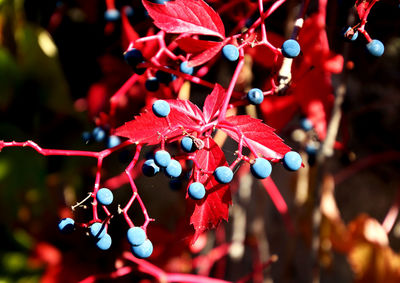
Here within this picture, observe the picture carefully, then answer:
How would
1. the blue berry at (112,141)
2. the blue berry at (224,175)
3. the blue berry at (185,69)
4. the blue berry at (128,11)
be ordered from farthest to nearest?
the blue berry at (128,11) < the blue berry at (112,141) < the blue berry at (185,69) < the blue berry at (224,175)

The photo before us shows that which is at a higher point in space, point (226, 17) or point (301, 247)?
point (226, 17)

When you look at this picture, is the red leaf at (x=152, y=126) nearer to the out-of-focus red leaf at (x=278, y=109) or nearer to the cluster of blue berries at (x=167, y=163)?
the cluster of blue berries at (x=167, y=163)

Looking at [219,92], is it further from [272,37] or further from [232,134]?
[272,37]

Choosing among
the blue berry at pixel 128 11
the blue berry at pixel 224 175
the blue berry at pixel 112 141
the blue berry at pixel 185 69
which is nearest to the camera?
the blue berry at pixel 224 175

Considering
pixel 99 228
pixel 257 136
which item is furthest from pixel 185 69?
pixel 99 228

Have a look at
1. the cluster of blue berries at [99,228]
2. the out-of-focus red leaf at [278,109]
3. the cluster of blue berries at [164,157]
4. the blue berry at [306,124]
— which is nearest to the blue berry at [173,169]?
the cluster of blue berries at [164,157]

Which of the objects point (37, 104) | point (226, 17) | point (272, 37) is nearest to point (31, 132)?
point (37, 104)
